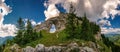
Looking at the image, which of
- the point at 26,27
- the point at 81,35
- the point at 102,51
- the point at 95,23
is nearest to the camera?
the point at 81,35

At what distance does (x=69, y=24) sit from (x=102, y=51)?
24455 mm

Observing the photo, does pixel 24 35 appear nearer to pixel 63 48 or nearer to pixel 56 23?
pixel 63 48

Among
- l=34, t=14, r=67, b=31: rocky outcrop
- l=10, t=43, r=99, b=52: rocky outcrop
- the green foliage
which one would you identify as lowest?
l=10, t=43, r=99, b=52: rocky outcrop

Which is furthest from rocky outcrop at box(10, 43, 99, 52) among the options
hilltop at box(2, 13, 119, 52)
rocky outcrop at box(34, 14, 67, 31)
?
rocky outcrop at box(34, 14, 67, 31)

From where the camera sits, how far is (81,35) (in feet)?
375

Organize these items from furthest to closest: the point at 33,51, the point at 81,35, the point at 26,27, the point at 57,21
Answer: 1. the point at 57,21
2. the point at 26,27
3. the point at 81,35
4. the point at 33,51

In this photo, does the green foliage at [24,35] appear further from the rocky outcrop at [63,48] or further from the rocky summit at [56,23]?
the rocky summit at [56,23]

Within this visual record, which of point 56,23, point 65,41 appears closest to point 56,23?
point 56,23

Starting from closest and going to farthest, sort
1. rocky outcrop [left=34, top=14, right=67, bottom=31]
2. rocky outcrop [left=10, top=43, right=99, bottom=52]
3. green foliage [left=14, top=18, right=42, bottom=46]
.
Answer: rocky outcrop [left=10, top=43, right=99, bottom=52] < green foliage [left=14, top=18, right=42, bottom=46] < rocky outcrop [left=34, top=14, right=67, bottom=31]

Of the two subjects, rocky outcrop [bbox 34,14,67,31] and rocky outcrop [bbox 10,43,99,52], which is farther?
rocky outcrop [bbox 34,14,67,31]

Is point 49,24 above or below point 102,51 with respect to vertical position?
above

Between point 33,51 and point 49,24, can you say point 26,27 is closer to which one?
point 33,51

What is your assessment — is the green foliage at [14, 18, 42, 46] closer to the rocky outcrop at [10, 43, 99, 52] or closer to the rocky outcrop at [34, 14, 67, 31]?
the rocky outcrop at [10, 43, 99, 52]

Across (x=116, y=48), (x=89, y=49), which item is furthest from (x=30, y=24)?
(x=116, y=48)
